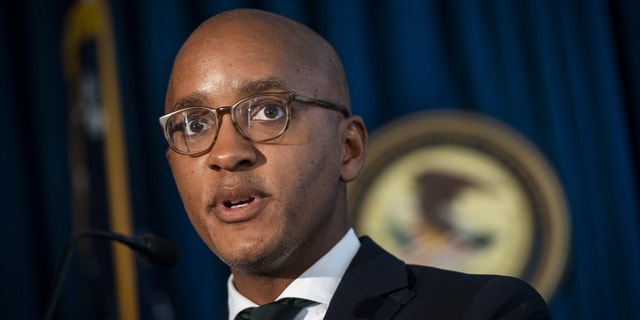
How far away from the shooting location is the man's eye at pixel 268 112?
1.47 metres

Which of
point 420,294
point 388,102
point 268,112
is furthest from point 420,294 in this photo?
point 388,102

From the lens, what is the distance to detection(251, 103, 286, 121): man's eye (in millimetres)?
1475

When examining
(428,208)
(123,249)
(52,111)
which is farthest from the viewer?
(52,111)

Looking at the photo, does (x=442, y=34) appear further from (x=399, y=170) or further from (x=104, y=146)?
(x=104, y=146)

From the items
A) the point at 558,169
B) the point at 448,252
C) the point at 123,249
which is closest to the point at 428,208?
the point at 448,252

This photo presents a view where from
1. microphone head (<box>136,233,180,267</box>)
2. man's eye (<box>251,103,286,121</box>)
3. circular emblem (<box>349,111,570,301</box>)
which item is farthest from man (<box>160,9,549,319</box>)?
circular emblem (<box>349,111,570,301</box>)

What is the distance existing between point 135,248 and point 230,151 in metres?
0.35

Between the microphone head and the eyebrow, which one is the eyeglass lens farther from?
the microphone head

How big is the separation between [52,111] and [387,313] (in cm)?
227

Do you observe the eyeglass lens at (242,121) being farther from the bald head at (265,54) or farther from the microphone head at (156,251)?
the microphone head at (156,251)

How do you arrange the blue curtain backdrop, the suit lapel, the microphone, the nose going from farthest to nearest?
the blue curtain backdrop, the microphone, the suit lapel, the nose

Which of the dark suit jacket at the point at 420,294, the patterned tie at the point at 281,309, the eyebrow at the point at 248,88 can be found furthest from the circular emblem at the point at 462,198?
the eyebrow at the point at 248,88

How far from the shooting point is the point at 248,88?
4.89ft

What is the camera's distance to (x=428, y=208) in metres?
2.79
